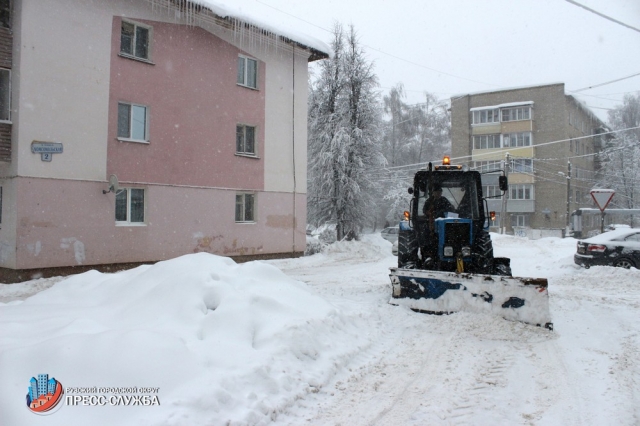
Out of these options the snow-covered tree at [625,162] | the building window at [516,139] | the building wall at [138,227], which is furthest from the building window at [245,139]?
the snow-covered tree at [625,162]

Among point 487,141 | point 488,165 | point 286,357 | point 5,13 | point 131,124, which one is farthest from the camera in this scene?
point 487,141

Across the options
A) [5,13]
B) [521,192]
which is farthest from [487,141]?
[5,13]

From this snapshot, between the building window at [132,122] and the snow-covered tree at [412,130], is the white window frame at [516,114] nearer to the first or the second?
the snow-covered tree at [412,130]

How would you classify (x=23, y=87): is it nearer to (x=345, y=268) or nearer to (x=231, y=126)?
(x=231, y=126)

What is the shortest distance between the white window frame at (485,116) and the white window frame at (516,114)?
1.62 feet

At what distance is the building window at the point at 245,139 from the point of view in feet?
55.4

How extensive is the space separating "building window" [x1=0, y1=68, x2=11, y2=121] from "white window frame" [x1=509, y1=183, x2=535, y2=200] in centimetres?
4275

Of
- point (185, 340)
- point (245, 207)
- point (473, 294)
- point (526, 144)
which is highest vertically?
point (526, 144)

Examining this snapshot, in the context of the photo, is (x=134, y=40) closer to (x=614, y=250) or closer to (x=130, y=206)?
(x=130, y=206)

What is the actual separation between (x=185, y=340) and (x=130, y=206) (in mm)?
10396

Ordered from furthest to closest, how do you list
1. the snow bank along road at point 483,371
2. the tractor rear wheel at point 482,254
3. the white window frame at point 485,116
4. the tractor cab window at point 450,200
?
1. the white window frame at point 485,116
2. the tractor cab window at point 450,200
3. the tractor rear wheel at point 482,254
4. the snow bank along road at point 483,371

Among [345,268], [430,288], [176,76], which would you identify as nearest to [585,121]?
[345,268]

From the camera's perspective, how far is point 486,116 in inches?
1794

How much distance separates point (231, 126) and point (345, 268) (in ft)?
21.0
